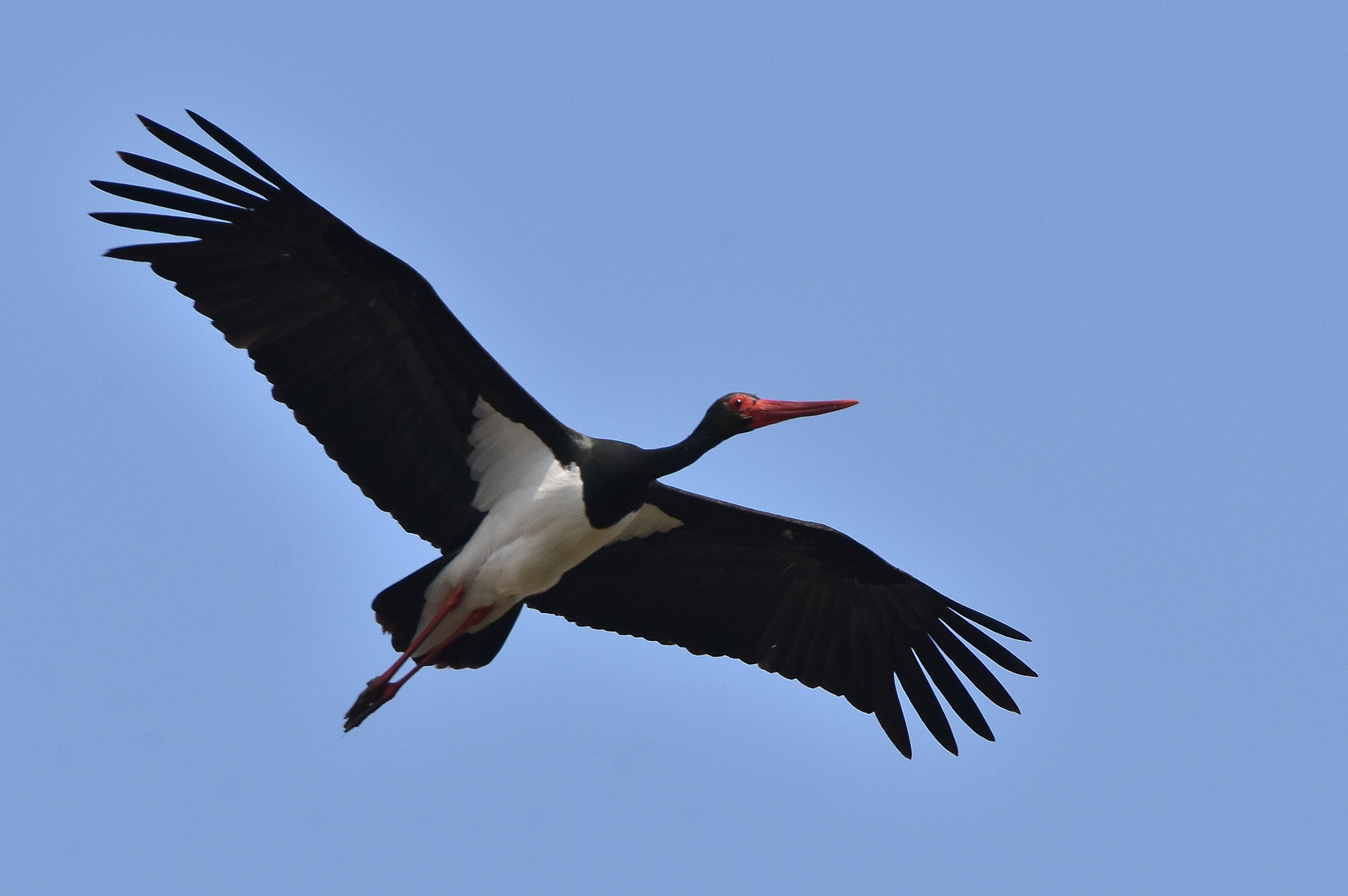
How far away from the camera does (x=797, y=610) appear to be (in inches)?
538

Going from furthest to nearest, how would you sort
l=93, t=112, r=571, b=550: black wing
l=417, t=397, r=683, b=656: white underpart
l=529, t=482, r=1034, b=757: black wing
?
l=529, t=482, r=1034, b=757: black wing < l=417, t=397, r=683, b=656: white underpart < l=93, t=112, r=571, b=550: black wing

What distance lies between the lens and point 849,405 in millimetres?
12500

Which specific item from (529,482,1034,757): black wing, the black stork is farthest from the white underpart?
(529,482,1034,757): black wing

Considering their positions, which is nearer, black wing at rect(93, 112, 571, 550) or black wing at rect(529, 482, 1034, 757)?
black wing at rect(93, 112, 571, 550)

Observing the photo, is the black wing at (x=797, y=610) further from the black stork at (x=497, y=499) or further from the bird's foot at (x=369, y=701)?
the bird's foot at (x=369, y=701)

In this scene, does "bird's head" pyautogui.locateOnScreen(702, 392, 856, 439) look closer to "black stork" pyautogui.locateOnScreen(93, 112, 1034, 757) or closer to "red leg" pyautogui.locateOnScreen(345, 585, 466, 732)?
"black stork" pyautogui.locateOnScreen(93, 112, 1034, 757)

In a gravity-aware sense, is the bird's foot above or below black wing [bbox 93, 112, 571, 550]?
below

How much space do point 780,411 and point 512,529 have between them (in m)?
2.01

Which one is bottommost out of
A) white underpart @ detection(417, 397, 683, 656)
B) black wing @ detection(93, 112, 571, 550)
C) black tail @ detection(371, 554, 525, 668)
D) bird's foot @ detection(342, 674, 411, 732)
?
bird's foot @ detection(342, 674, 411, 732)

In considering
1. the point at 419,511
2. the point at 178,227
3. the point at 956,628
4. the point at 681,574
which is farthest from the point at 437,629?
the point at 956,628

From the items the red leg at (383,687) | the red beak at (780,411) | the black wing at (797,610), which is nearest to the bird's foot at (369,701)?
the red leg at (383,687)

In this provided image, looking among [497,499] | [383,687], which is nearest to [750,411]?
[497,499]

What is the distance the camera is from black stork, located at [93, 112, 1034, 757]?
11617 millimetres

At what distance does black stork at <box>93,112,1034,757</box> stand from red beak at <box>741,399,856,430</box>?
0.02m
